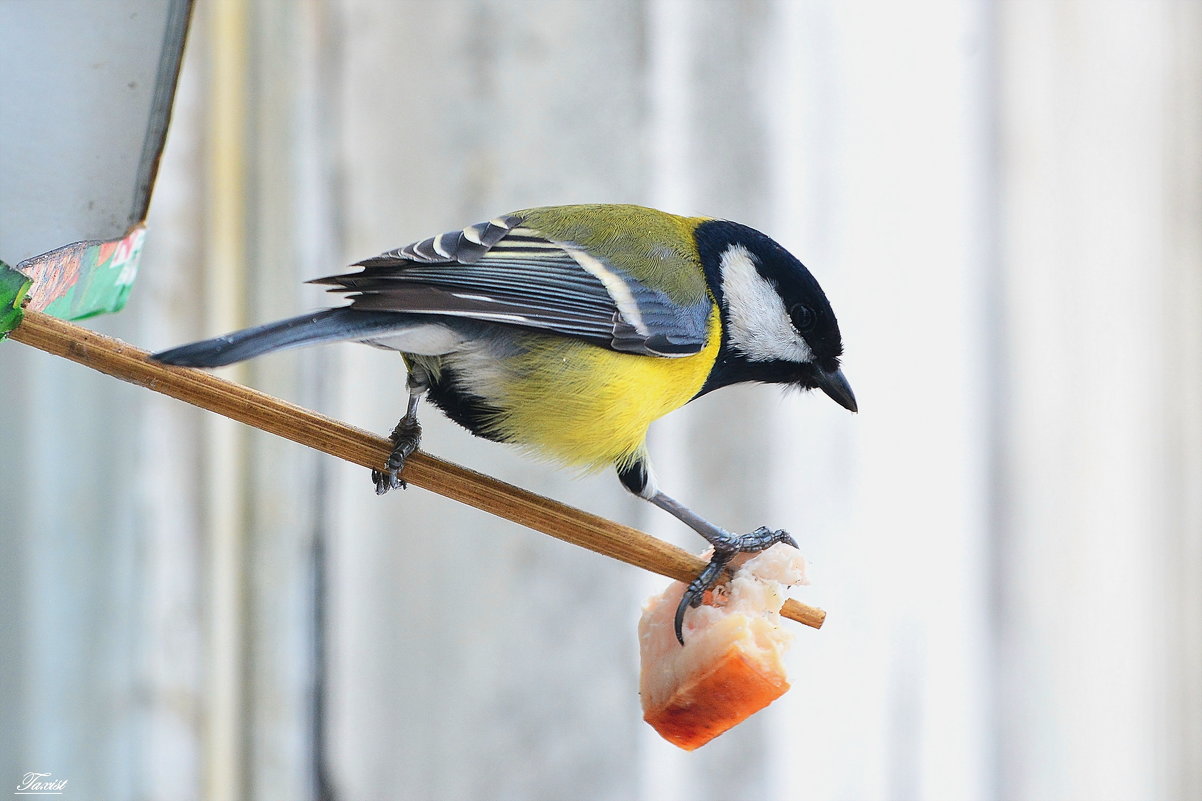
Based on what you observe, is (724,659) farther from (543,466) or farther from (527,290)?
(543,466)

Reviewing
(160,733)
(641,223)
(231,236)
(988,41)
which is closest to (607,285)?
(641,223)

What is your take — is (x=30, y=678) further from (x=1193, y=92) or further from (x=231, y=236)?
(x=1193, y=92)

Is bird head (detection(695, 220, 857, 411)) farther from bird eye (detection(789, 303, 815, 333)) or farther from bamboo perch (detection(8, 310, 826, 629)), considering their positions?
bamboo perch (detection(8, 310, 826, 629))

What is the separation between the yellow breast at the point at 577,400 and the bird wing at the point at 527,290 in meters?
0.01

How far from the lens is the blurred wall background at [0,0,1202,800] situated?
38.2 inches

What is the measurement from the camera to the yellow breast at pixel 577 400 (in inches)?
24.7

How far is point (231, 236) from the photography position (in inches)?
40.4

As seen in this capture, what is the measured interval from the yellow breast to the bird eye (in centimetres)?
11

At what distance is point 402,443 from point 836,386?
318 mm

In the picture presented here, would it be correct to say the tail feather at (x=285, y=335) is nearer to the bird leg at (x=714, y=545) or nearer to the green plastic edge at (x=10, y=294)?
the green plastic edge at (x=10, y=294)

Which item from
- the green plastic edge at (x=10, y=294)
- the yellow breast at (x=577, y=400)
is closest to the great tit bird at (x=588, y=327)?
the yellow breast at (x=577, y=400)

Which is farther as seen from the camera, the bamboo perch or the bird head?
the bird head

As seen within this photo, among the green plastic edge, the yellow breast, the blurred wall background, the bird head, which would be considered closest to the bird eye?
the bird head

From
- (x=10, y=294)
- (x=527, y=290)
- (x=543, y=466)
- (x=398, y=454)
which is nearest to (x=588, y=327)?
(x=527, y=290)
